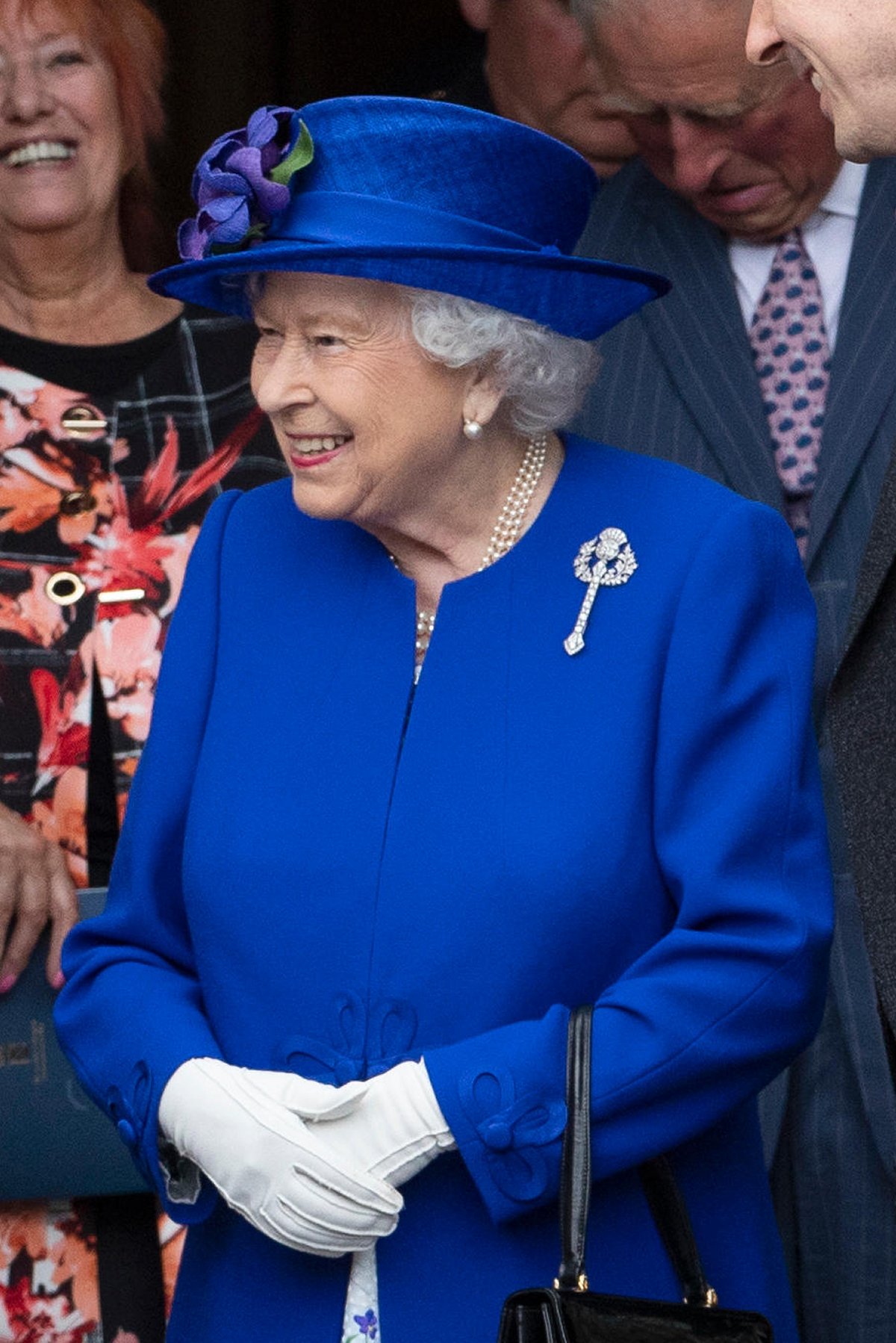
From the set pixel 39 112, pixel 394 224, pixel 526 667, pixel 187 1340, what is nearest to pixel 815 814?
pixel 526 667

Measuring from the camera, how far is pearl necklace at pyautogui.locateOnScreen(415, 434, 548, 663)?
2352 mm

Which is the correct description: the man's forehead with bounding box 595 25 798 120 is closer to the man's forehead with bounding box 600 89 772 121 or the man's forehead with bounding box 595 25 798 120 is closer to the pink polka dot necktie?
the man's forehead with bounding box 600 89 772 121

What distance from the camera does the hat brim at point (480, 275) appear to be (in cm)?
216

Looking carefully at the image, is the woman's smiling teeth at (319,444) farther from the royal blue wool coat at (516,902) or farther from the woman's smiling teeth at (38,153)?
the woman's smiling teeth at (38,153)

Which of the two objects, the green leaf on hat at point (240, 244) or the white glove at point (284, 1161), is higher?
the green leaf on hat at point (240, 244)

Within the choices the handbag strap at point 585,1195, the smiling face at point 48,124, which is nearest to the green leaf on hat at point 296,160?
the handbag strap at point 585,1195

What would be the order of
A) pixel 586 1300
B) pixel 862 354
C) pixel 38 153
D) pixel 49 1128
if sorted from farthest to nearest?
pixel 38 153 < pixel 862 354 < pixel 49 1128 < pixel 586 1300

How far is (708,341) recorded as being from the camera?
3.13 m

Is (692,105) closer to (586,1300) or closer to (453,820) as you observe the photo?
(453,820)

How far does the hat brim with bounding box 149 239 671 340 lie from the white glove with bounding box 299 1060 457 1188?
0.82m

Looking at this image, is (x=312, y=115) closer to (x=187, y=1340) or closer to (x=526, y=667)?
(x=526, y=667)

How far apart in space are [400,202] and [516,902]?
0.74m

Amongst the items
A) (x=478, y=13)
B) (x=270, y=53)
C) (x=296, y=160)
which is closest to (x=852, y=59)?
(x=296, y=160)

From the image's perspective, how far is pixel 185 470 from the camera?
125 inches
